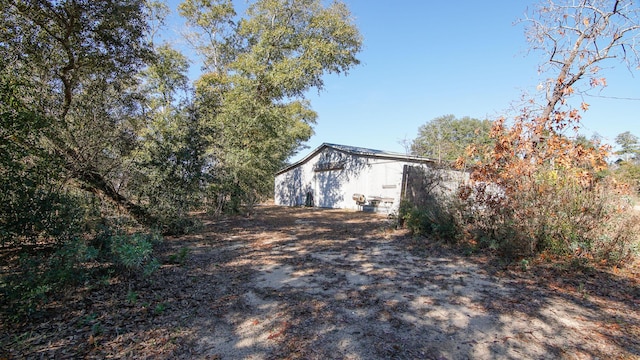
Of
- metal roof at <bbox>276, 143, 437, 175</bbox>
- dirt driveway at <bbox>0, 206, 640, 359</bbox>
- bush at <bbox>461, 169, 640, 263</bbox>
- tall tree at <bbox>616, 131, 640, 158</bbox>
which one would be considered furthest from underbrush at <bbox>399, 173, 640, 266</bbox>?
tall tree at <bbox>616, 131, 640, 158</bbox>

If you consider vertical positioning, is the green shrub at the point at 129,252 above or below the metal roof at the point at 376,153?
below

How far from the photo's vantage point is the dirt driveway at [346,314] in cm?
258

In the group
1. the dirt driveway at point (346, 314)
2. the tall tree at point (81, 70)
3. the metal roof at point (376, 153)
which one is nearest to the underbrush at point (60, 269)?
the dirt driveway at point (346, 314)

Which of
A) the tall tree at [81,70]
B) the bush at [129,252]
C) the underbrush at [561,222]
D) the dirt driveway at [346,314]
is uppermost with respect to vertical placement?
the tall tree at [81,70]

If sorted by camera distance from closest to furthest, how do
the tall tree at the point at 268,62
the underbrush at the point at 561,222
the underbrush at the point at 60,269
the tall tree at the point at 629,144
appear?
the underbrush at the point at 60,269 < the underbrush at the point at 561,222 < the tall tree at the point at 268,62 < the tall tree at the point at 629,144

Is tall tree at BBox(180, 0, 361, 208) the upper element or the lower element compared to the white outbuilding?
upper

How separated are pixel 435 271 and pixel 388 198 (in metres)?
9.48

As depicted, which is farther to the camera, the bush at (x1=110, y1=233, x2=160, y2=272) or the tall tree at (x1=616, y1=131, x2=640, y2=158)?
the tall tree at (x1=616, y1=131, x2=640, y2=158)

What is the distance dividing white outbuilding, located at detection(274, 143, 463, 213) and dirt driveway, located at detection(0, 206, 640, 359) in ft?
23.2

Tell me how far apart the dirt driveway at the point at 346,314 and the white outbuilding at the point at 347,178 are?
7080 mm

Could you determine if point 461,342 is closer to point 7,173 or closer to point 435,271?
point 435,271

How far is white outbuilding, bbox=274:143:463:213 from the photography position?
46.5 ft

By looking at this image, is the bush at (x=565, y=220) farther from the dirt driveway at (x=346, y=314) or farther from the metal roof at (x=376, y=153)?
the metal roof at (x=376, y=153)

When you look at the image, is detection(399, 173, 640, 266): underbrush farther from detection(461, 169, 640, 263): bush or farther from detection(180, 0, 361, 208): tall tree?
detection(180, 0, 361, 208): tall tree
